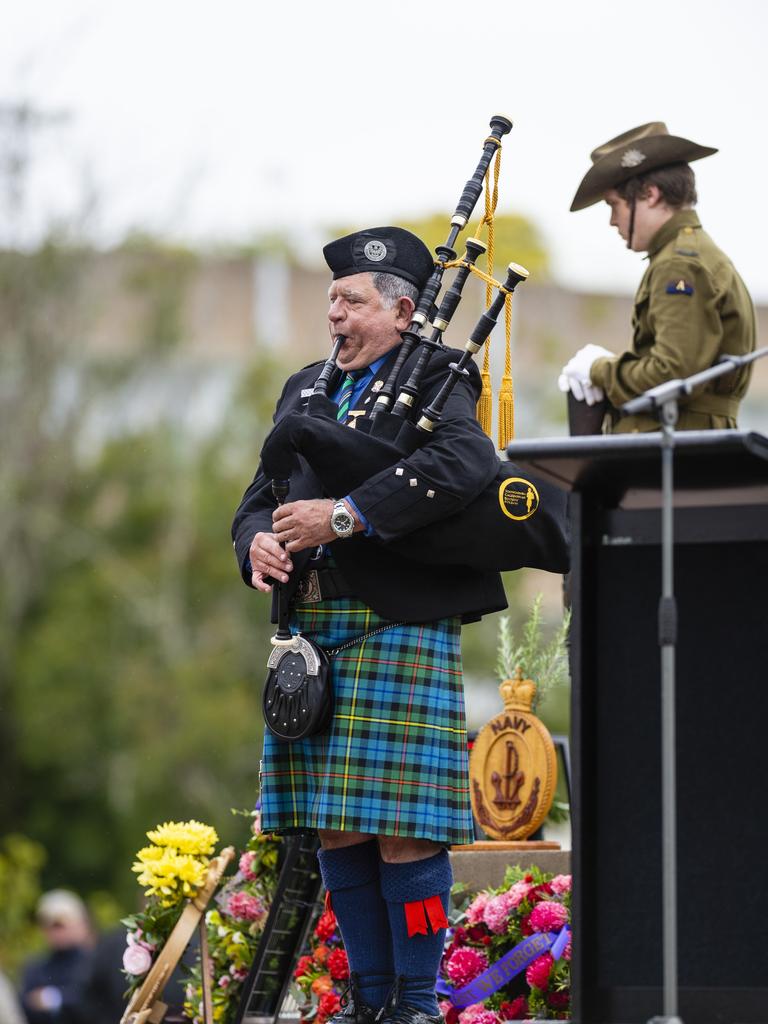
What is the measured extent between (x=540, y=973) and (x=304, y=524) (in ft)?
4.14

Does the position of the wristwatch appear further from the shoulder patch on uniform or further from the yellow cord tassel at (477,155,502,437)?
the shoulder patch on uniform

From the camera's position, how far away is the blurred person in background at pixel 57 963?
8.59 m

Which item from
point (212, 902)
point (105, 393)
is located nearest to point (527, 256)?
point (105, 393)

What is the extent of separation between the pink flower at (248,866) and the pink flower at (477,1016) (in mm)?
940

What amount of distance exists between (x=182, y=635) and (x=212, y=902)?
15.1 metres

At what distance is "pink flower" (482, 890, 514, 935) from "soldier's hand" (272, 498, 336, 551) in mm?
1186

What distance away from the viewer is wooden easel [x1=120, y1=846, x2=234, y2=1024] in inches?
184

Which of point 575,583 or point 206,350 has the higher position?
point 206,350

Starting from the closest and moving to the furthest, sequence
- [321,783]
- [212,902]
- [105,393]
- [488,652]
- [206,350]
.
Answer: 1. [321,783]
2. [212,902]
3. [488,652]
4. [105,393]
5. [206,350]

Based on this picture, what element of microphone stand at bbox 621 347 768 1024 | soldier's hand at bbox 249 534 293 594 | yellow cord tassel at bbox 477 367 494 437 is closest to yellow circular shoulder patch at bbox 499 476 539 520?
Answer: yellow cord tassel at bbox 477 367 494 437

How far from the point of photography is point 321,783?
400cm

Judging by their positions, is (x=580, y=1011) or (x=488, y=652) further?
(x=488, y=652)

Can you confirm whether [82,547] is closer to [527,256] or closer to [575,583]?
[527,256]

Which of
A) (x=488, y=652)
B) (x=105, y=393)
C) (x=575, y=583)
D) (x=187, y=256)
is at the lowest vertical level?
(x=488, y=652)
